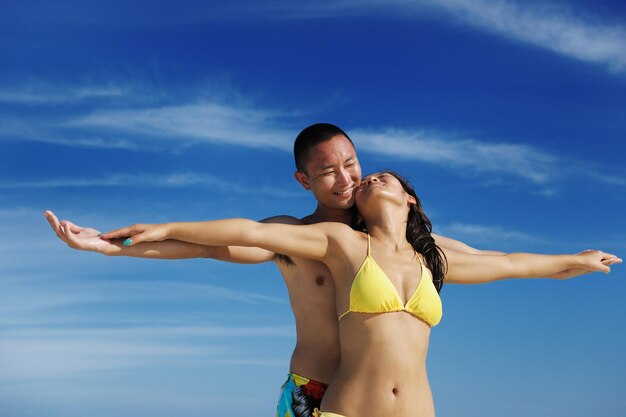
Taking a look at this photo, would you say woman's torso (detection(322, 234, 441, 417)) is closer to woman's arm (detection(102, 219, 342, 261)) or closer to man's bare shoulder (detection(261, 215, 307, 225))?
woman's arm (detection(102, 219, 342, 261))

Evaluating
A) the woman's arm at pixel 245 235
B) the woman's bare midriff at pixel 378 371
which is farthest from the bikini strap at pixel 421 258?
the woman's arm at pixel 245 235

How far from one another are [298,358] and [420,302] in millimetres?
1229

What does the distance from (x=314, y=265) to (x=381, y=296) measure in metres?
0.83

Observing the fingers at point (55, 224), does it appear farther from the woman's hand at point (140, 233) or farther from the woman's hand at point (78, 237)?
the woman's hand at point (140, 233)

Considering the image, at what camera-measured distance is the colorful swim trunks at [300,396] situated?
6453 mm

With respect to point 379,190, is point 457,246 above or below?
above

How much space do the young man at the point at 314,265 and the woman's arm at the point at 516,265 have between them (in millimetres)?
1189

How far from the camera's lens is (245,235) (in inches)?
235

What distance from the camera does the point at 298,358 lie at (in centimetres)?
662

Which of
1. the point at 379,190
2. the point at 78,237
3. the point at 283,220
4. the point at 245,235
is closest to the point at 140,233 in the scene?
the point at 78,237

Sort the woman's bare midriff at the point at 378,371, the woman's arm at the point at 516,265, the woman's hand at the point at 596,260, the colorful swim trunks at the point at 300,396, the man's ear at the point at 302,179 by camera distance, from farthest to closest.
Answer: the woman's hand at the point at 596,260
the woman's arm at the point at 516,265
the man's ear at the point at 302,179
the colorful swim trunks at the point at 300,396
the woman's bare midriff at the point at 378,371

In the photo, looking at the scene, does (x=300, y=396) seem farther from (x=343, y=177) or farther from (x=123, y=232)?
(x=123, y=232)

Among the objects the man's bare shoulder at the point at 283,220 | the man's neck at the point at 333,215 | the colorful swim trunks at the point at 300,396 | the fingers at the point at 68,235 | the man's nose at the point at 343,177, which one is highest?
the man's nose at the point at 343,177

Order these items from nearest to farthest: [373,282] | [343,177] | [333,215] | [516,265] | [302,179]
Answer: [373,282], [343,177], [333,215], [302,179], [516,265]
